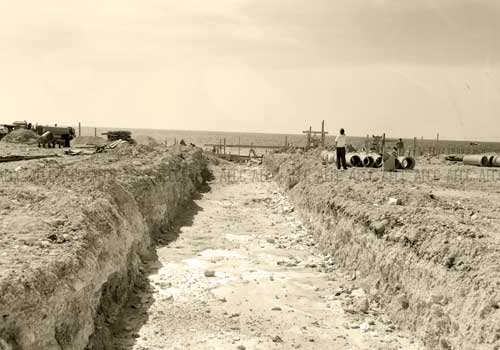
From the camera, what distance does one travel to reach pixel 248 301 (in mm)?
9016

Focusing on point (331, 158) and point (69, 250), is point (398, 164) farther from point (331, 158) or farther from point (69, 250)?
point (69, 250)

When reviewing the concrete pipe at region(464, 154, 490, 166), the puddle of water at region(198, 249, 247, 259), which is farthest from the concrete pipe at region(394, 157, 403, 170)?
the puddle of water at region(198, 249, 247, 259)

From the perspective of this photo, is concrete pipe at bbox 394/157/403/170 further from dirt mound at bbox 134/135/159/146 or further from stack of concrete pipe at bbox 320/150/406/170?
dirt mound at bbox 134/135/159/146

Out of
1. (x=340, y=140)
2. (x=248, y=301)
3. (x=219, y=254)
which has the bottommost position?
(x=248, y=301)

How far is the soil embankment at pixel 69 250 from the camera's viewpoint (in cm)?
515

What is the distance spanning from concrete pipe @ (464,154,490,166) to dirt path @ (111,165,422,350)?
12537mm

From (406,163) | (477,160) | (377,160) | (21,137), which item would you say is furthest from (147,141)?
(477,160)

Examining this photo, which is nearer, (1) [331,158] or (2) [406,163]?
(2) [406,163]

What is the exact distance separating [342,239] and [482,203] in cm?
348

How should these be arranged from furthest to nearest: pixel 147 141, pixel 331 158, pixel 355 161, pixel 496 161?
pixel 147 141
pixel 331 158
pixel 496 161
pixel 355 161

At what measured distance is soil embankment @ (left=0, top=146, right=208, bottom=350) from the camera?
203 inches

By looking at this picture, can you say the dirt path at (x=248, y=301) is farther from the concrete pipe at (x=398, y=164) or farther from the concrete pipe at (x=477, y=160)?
the concrete pipe at (x=477, y=160)

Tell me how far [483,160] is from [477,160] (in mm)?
267

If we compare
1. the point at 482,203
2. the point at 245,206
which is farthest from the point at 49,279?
the point at 245,206
